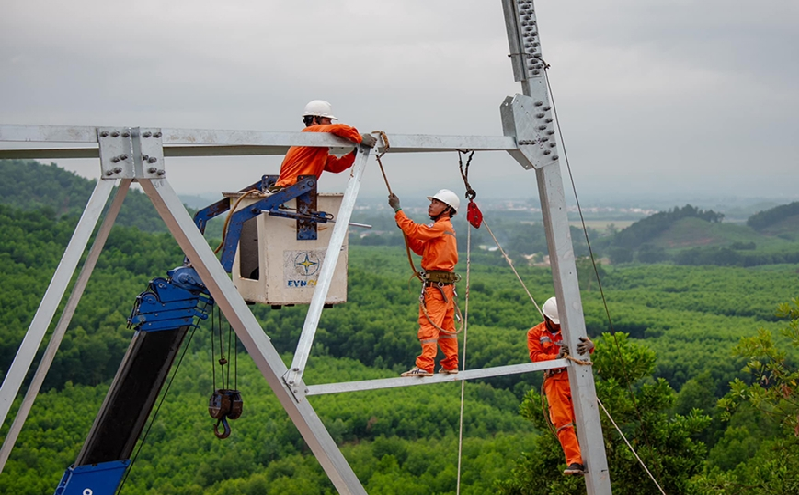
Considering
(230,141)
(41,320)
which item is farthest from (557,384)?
(41,320)

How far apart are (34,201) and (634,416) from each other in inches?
2558

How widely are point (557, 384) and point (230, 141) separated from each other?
434 cm

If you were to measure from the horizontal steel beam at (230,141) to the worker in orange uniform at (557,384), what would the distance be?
202 cm

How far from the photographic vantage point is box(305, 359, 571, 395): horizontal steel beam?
6828 mm

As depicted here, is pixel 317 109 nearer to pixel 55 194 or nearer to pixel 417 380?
pixel 417 380

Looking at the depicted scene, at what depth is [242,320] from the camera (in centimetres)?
660

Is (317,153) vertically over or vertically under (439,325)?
over

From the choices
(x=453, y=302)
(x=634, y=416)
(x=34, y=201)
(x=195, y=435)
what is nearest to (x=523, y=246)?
(x=34, y=201)

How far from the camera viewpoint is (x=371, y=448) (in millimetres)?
55156

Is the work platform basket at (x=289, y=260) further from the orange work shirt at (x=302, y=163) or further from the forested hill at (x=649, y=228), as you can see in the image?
the forested hill at (x=649, y=228)

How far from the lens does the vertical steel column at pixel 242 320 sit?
6.40 m

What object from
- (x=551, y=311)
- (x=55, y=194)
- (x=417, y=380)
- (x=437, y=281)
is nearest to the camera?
(x=417, y=380)

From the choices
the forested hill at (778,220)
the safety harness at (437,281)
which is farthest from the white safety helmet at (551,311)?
the forested hill at (778,220)

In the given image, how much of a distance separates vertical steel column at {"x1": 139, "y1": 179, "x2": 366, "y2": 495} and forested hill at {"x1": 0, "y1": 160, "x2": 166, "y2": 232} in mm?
70763
